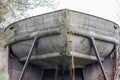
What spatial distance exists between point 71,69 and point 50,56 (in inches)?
18.4

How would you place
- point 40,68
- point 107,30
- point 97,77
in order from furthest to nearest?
point 40,68 → point 97,77 → point 107,30

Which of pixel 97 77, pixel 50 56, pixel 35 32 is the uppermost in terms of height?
pixel 35 32

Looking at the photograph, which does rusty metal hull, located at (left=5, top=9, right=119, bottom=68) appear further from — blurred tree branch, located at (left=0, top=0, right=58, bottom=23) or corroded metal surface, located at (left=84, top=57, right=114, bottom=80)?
blurred tree branch, located at (left=0, top=0, right=58, bottom=23)

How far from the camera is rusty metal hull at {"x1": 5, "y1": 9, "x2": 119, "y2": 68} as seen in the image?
401 cm

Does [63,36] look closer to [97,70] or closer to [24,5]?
[97,70]

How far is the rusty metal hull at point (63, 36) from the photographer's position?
13.1 feet

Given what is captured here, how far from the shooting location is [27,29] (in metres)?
4.57

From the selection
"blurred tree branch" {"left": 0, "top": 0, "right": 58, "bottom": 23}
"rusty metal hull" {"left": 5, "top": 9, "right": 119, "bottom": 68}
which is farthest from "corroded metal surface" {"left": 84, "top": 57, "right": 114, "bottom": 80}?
"blurred tree branch" {"left": 0, "top": 0, "right": 58, "bottom": 23}

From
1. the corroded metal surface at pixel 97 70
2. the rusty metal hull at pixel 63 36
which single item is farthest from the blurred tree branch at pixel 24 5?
the corroded metal surface at pixel 97 70

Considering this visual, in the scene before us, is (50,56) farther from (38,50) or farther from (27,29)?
(27,29)

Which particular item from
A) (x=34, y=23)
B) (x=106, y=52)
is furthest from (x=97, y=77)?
(x=34, y=23)

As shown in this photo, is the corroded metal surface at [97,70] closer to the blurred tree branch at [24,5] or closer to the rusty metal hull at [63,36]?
the rusty metal hull at [63,36]

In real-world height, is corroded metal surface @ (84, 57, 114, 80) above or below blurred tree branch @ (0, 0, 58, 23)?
below

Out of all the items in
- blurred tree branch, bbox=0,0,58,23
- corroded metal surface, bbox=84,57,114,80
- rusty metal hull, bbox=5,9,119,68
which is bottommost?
corroded metal surface, bbox=84,57,114,80
